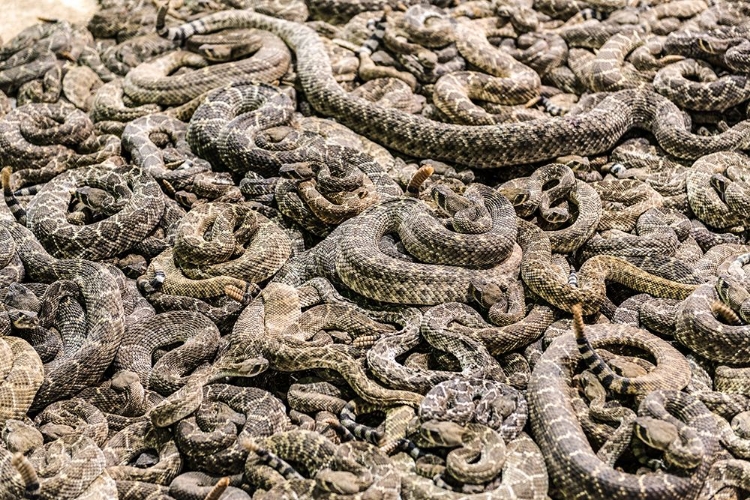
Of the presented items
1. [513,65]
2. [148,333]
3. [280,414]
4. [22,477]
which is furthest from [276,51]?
[22,477]

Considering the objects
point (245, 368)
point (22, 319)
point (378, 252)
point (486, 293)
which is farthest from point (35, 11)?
point (486, 293)

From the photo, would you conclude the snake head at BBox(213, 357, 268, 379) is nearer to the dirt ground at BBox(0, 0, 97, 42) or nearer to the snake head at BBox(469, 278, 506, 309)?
the snake head at BBox(469, 278, 506, 309)

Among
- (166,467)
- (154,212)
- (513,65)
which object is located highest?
(513,65)

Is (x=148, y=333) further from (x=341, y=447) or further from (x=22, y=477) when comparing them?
(x=341, y=447)

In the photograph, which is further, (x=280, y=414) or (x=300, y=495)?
(x=280, y=414)

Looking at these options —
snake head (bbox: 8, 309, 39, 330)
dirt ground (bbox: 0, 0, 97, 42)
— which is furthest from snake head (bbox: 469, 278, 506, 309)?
dirt ground (bbox: 0, 0, 97, 42)

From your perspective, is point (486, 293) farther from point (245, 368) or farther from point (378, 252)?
point (245, 368)
